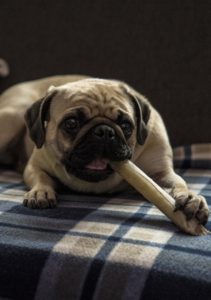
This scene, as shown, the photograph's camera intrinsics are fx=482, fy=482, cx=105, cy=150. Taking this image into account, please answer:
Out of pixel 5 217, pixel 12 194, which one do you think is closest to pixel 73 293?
pixel 5 217

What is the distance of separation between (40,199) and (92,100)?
1.07 feet

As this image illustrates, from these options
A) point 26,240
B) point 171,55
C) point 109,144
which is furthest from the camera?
point 171,55

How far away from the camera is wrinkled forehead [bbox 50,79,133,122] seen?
4.59ft

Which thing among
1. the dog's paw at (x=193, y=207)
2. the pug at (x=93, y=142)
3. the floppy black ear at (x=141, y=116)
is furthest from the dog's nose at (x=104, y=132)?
the dog's paw at (x=193, y=207)

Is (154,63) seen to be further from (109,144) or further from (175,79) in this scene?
(109,144)

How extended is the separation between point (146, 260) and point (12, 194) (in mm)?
634

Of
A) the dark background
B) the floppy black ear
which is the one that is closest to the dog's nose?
the floppy black ear

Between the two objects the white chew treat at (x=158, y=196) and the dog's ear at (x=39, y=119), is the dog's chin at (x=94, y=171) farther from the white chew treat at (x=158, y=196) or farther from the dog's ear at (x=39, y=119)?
the dog's ear at (x=39, y=119)

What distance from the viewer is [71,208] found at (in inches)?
51.8

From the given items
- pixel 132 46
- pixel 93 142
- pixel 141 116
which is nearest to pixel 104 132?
pixel 93 142

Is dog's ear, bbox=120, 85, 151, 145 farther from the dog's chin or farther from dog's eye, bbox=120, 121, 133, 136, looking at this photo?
the dog's chin

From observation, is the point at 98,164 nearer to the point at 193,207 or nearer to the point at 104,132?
the point at 104,132

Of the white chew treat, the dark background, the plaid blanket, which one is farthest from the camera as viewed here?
the dark background

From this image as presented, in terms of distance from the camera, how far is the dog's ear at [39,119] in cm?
146
